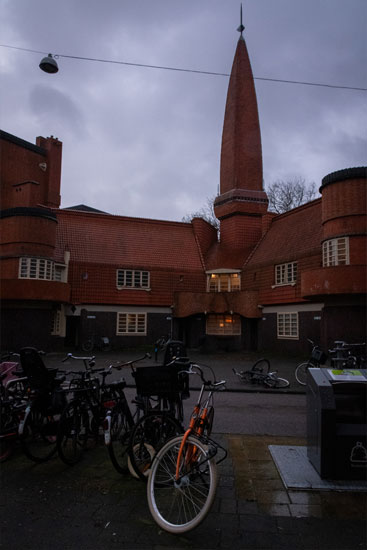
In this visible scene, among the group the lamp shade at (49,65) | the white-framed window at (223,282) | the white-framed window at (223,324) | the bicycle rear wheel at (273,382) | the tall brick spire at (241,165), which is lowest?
the bicycle rear wheel at (273,382)

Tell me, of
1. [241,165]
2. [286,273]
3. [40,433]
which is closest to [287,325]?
[286,273]

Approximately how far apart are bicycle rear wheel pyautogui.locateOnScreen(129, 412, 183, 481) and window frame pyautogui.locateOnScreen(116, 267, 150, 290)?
22.1 meters

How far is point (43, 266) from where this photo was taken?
23.3 metres

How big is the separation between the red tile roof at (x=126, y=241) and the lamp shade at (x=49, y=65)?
1663cm

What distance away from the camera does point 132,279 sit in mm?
27062

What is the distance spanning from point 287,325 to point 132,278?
35.2 ft

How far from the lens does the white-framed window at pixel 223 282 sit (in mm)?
27828

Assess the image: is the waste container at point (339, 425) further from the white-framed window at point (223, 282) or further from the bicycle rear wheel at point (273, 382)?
the white-framed window at point (223, 282)

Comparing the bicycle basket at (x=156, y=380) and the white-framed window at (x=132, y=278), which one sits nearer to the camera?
the bicycle basket at (x=156, y=380)

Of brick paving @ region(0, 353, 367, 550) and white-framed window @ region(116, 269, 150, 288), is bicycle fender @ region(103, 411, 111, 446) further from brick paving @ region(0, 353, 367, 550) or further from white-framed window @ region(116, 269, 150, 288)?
white-framed window @ region(116, 269, 150, 288)

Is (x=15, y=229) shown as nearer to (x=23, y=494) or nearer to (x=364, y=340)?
(x=364, y=340)

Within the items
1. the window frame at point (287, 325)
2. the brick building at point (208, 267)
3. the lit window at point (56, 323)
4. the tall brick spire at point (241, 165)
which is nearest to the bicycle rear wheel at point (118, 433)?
the brick building at point (208, 267)

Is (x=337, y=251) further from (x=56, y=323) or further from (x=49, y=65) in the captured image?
(x=56, y=323)

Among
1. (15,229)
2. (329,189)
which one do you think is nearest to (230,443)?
(329,189)
